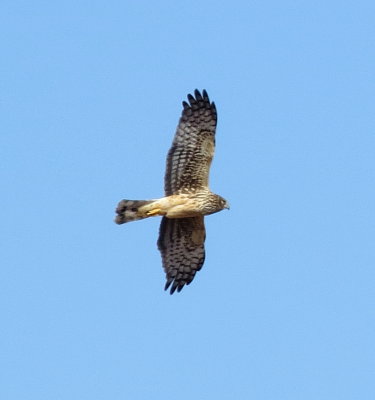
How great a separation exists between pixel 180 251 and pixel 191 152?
1.82 meters

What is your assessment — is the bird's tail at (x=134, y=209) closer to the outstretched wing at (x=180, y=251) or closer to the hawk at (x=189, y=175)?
the hawk at (x=189, y=175)

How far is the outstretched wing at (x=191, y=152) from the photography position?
26.3 m

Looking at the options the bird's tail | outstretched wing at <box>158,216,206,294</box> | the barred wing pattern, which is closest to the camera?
the bird's tail

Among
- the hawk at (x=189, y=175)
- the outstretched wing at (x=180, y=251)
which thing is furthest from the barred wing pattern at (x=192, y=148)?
the outstretched wing at (x=180, y=251)

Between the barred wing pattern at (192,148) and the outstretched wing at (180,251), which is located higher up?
the barred wing pattern at (192,148)

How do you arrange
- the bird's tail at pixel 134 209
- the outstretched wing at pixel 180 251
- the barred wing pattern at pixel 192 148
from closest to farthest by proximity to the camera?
the bird's tail at pixel 134 209, the barred wing pattern at pixel 192 148, the outstretched wing at pixel 180 251

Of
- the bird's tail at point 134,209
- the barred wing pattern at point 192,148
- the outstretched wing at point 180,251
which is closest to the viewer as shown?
the bird's tail at point 134,209

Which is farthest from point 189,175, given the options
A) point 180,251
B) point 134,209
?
point 180,251

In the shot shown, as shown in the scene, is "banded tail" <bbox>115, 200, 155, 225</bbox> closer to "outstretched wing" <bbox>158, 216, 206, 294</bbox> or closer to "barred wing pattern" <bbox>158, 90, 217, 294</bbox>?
"barred wing pattern" <bbox>158, 90, 217, 294</bbox>

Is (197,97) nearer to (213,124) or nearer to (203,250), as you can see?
(213,124)

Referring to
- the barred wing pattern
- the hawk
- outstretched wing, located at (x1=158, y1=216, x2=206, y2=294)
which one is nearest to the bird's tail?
the hawk

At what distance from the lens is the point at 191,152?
26.2 meters

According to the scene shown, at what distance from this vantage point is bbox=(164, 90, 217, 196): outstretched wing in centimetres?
2627

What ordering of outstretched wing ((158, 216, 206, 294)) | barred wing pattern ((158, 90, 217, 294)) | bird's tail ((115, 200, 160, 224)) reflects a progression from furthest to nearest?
1. outstretched wing ((158, 216, 206, 294))
2. barred wing pattern ((158, 90, 217, 294))
3. bird's tail ((115, 200, 160, 224))
